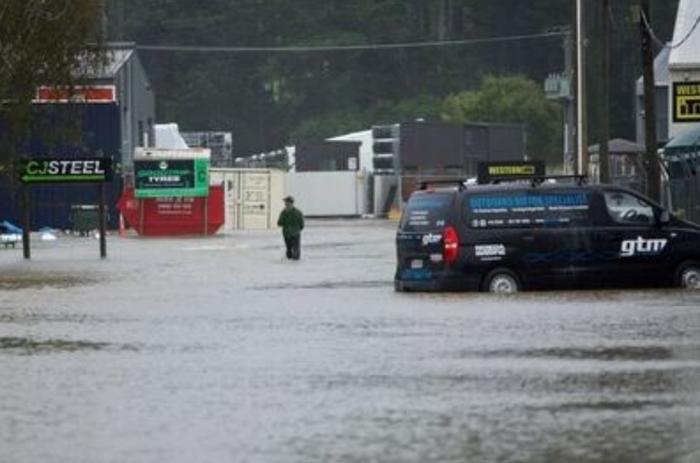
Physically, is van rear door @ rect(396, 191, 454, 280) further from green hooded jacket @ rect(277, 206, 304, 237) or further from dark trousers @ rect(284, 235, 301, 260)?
dark trousers @ rect(284, 235, 301, 260)

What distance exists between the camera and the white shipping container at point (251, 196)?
6712cm

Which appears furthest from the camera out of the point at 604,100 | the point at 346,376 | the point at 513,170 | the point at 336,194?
the point at 336,194

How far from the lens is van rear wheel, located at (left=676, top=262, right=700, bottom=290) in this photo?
2762 cm

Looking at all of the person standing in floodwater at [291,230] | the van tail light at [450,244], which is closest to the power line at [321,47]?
the person standing in floodwater at [291,230]

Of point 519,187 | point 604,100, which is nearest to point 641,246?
point 519,187

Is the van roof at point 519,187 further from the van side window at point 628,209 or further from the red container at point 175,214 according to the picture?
the red container at point 175,214

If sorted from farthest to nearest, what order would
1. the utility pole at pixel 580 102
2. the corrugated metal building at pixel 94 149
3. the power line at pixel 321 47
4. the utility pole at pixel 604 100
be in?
the power line at pixel 321 47 < the corrugated metal building at pixel 94 149 < the utility pole at pixel 580 102 < the utility pole at pixel 604 100

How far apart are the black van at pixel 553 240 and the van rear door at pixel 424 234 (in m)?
0.02

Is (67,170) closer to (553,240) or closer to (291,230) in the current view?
(291,230)

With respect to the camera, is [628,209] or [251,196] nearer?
[628,209]

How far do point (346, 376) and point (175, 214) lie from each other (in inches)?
1811

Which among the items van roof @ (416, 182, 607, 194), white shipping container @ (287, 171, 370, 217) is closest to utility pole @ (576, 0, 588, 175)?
van roof @ (416, 182, 607, 194)

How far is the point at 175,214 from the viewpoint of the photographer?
6278cm

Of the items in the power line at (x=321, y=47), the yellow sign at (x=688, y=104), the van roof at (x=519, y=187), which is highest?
the power line at (x=321, y=47)
